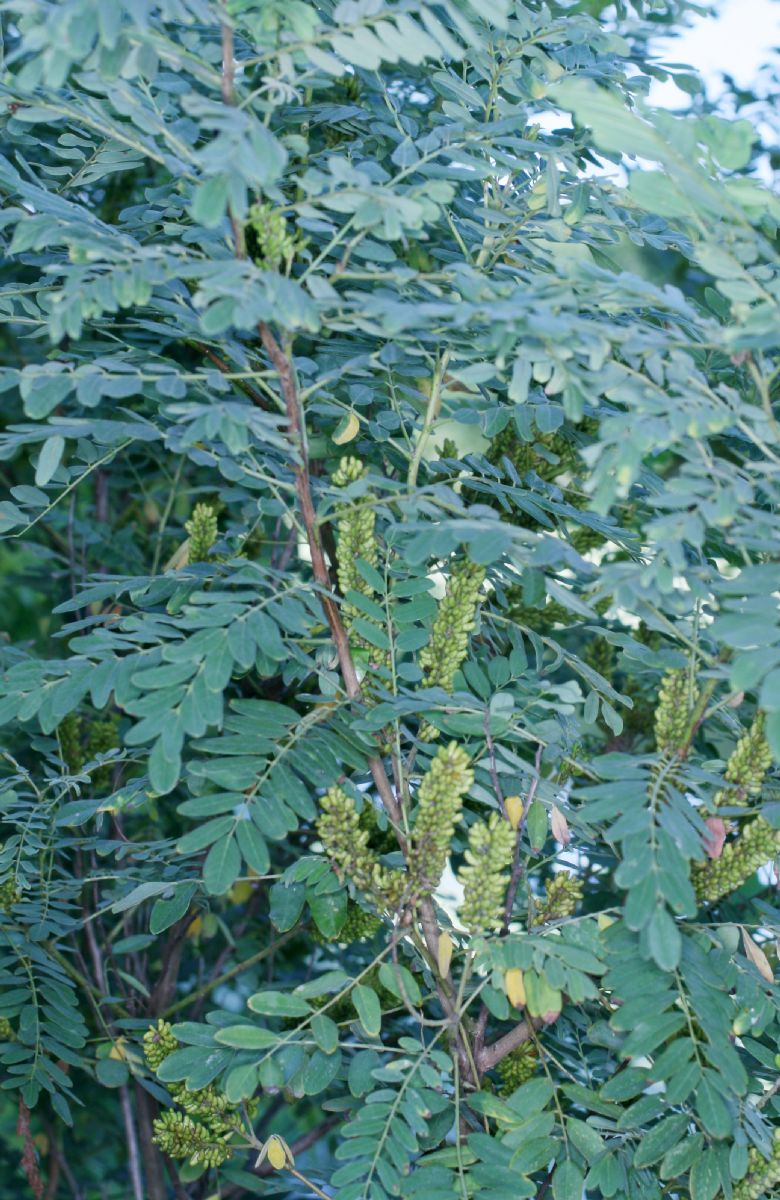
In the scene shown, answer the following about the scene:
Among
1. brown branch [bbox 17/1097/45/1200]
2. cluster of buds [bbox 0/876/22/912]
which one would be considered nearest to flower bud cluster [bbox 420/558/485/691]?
cluster of buds [bbox 0/876/22/912]

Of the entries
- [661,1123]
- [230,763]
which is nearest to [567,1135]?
[661,1123]

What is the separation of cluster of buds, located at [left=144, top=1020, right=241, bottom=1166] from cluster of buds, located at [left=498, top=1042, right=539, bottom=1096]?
24 cm

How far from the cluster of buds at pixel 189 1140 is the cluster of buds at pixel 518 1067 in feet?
0.84

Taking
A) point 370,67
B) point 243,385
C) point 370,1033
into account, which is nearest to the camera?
point 370,67

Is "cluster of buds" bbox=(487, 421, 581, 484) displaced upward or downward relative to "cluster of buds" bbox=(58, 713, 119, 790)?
upward

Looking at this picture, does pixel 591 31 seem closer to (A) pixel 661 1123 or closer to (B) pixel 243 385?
(B) pixel 243 385

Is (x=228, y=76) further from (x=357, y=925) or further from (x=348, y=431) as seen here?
(x=357, y=925)

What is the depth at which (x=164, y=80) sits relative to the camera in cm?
100

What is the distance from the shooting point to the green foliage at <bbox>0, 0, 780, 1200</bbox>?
0.83m

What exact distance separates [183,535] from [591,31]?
92 centimetres

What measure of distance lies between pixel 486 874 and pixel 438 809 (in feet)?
0.19

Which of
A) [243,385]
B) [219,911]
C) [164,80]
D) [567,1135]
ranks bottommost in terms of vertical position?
[219,911]

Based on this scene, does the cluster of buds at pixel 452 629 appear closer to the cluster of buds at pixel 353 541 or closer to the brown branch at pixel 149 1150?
the cluster of buds at pixel 353 541

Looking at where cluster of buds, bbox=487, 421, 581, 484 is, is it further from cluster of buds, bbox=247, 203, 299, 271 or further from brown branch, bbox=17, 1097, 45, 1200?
brown branch, bbox=17, 1097, 45, 1200
